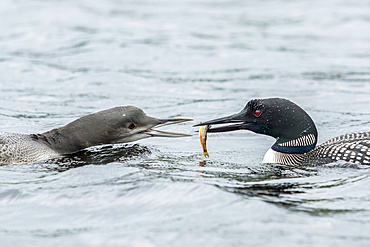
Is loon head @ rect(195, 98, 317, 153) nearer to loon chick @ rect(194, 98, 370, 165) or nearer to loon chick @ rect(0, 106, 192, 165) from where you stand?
loon chick @ rect(194, 98, 370, 165)

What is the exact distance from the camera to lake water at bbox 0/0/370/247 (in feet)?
14.6

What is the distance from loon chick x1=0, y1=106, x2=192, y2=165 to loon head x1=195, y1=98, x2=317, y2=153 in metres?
0.65

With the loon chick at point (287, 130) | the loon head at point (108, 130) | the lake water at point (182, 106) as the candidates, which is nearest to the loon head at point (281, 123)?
the loon chick at point (287, 130)

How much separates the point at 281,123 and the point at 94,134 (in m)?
1.86

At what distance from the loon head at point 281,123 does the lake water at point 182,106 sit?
0.34 m

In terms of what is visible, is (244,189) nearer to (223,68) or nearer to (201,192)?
(201,192)

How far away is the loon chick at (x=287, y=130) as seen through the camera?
6.12m

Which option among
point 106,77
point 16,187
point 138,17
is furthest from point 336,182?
point 138,17

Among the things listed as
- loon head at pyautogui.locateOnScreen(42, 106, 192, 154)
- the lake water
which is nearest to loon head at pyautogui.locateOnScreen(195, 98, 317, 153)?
the lake water

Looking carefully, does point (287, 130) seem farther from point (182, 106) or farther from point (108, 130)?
point (182, 106)

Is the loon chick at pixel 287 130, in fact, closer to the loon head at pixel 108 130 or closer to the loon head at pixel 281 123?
the loon head at pixel 281 123

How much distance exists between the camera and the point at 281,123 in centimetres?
616

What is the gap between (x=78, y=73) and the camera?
11711 millimetres

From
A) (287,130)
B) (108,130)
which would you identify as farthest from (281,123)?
(108,130)
